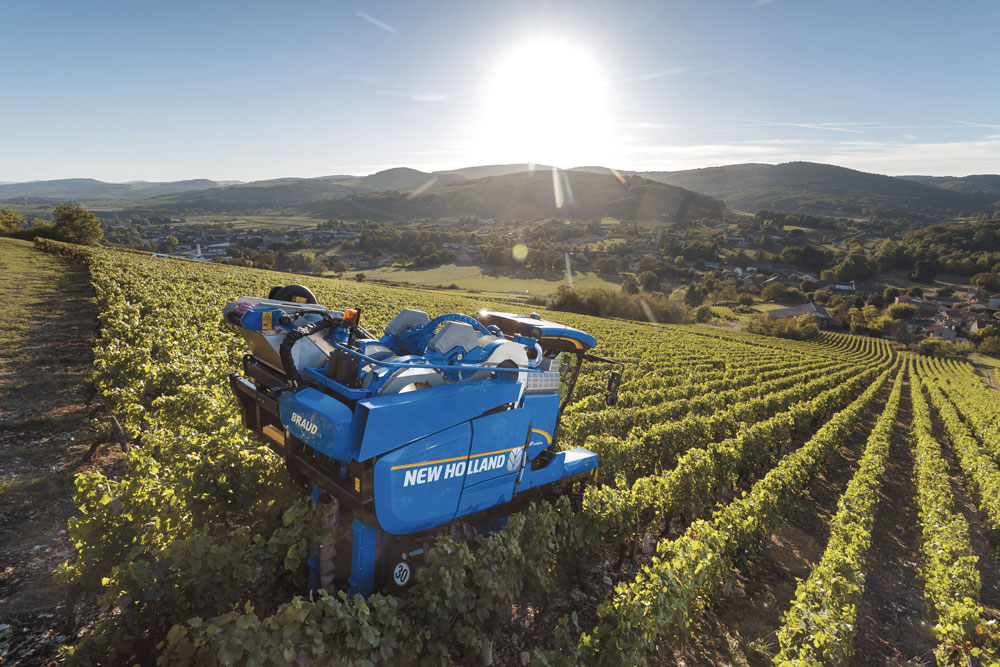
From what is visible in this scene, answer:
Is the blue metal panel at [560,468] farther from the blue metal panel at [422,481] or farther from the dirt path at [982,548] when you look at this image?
the dirt path at [982,548]

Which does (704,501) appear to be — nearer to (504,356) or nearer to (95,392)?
(504,356)

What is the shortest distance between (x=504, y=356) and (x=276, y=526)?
3147 millimetres

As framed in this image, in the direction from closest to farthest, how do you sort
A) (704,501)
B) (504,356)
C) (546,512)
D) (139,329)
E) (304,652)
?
(304,652)
(504,356)
(546,512)
(704,501)
(139,329)

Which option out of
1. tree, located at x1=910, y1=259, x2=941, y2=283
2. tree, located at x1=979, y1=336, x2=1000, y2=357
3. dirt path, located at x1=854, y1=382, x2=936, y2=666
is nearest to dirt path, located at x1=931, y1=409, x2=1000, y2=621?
dirt path, located at x1=854, y1=382, x2=936, y2=666

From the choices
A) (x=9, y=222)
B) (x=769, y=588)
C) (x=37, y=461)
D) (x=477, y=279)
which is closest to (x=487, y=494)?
(x=769, y=588)

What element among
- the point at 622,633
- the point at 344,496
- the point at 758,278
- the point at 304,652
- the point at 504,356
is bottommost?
the point at 758,278

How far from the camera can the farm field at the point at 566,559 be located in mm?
3479

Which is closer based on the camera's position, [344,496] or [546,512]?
[344,496]

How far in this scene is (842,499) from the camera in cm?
931

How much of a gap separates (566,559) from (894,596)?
6.27 m

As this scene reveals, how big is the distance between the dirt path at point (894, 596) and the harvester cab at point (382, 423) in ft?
20.4

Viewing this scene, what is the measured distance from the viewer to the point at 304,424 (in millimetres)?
3699

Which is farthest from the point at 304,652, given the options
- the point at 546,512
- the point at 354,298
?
the point at 354,298

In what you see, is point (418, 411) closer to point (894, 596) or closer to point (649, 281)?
point (894, 596)
